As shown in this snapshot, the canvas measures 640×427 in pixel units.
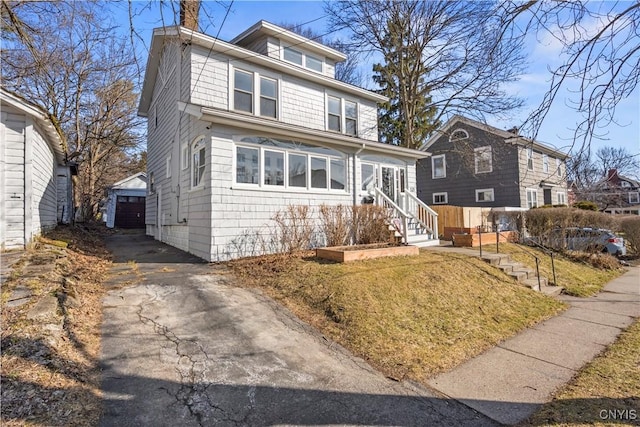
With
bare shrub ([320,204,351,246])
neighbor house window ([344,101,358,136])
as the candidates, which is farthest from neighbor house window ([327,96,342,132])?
bare shrub ([320,204,351,246])

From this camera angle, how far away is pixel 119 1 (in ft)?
13.1

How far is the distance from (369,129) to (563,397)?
44.5 ft

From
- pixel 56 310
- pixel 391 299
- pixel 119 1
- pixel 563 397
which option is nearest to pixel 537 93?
pixel 563 397

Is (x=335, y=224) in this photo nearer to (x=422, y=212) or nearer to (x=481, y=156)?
(x=422, y=212)

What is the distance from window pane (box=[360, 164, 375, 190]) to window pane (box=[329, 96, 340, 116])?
133 inches

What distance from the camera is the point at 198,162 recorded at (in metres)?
9.69

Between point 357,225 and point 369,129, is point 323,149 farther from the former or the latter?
point 369,129

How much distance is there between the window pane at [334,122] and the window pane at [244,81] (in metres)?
3.77

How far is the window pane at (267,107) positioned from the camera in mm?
11898

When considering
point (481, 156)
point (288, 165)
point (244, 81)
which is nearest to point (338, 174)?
point (288, 165)

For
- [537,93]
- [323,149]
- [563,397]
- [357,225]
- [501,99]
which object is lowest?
[563,397]

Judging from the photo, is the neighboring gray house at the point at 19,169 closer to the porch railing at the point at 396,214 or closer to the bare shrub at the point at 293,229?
the bare shrub at the point at 293,229

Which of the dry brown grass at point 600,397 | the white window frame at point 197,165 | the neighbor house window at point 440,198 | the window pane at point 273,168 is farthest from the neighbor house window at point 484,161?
the dry brown grass at point 600,397

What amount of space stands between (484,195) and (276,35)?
1671cm
